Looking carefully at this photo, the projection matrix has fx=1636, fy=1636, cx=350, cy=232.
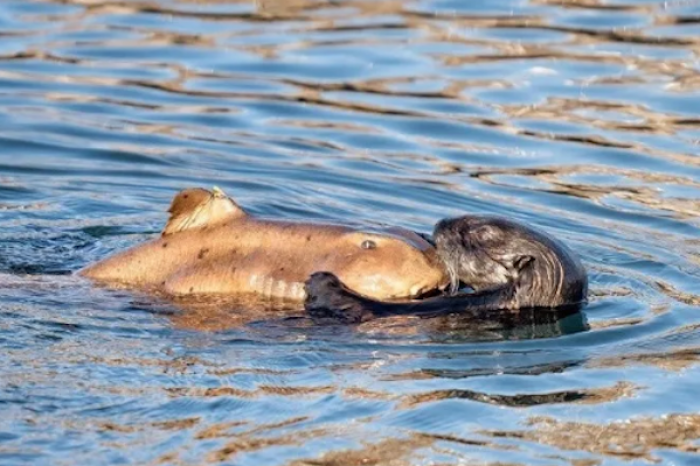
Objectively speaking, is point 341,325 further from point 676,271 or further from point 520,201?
point 520,201

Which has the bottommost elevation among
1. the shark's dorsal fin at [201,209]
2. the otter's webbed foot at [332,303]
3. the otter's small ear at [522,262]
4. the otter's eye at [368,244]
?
the otter's webbed foot at [332,303]

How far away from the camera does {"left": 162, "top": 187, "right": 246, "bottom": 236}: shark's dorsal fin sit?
8195 mm

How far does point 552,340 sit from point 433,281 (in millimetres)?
701

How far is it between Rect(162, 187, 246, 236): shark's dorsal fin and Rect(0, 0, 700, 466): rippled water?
1.56 feet

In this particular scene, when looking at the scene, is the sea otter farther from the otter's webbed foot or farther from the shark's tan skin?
the shark's tan skin

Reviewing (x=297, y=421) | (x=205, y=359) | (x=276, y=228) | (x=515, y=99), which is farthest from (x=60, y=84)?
(x=297, y=421)

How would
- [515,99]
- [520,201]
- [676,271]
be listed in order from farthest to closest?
1. [515,99]
2. [520,201]
3. [676,271]

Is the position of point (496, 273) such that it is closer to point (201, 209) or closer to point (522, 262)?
point (522, 262)

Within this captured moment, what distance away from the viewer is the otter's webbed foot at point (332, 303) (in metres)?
7.72

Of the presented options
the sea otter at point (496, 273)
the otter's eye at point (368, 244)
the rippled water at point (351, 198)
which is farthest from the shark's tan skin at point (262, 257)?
the rippled water at point (351, 198)

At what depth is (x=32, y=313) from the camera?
25.8 ft

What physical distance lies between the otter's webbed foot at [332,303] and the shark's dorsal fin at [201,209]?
2.17ft

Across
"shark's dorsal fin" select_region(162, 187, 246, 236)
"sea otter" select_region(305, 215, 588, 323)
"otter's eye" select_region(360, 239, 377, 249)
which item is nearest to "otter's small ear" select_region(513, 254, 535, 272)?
"sea otter" select_region(305, 215, 588, 323)

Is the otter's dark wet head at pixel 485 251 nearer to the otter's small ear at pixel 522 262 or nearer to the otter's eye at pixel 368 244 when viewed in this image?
the otter's small ear at pixel 522 262
